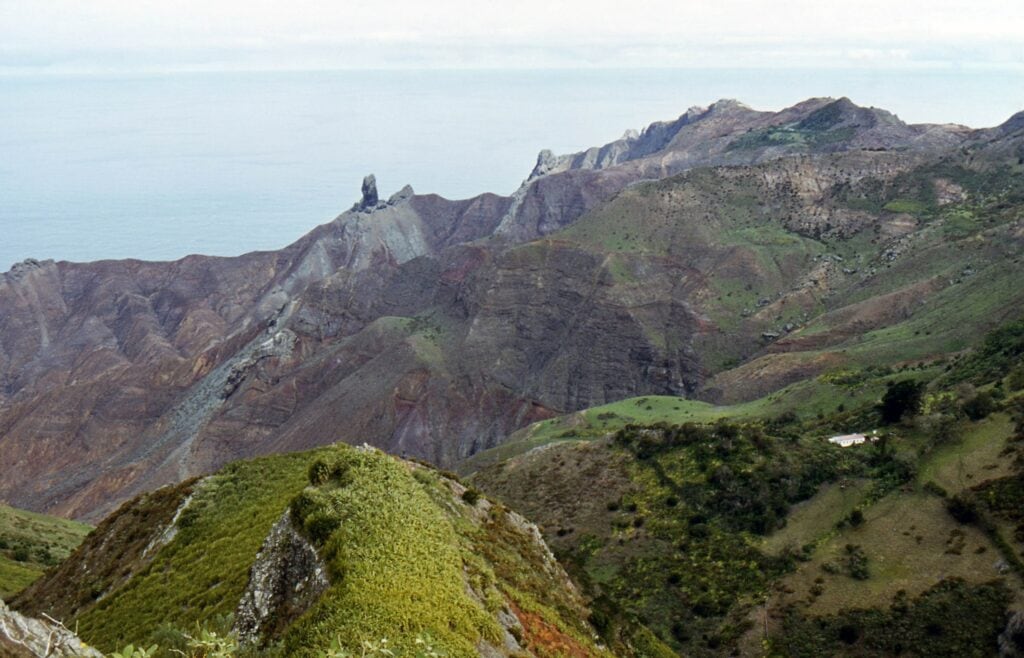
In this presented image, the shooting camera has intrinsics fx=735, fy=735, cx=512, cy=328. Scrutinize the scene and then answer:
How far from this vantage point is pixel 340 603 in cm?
1602

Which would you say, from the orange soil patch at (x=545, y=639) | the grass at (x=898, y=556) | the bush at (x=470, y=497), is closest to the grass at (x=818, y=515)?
the grass at (x=898, y=556)

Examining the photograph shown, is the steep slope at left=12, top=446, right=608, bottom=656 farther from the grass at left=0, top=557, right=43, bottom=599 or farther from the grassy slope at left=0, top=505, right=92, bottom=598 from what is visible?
the grassy slope at left=0, top=505, right=92, bottom=598

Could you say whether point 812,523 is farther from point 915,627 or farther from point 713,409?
point 713,409

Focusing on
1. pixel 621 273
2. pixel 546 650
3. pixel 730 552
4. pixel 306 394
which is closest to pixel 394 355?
pixel 306 394

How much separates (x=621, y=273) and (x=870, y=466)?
296 feet

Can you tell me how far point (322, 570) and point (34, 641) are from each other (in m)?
7.20

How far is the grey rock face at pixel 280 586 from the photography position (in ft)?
58.7

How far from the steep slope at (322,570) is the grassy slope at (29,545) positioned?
463 inches

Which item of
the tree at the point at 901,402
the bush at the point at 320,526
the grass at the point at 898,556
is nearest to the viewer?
the bush at the point at 320,526

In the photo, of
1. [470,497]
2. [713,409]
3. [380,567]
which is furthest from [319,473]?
[713,409]

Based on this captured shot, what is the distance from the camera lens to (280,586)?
62.4 feet

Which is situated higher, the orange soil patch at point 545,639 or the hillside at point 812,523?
the orange soil patch at point 545,639

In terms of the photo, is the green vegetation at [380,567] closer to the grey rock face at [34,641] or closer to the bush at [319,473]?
the bush at [319,473]

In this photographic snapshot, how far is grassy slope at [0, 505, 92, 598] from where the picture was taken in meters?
43.1
